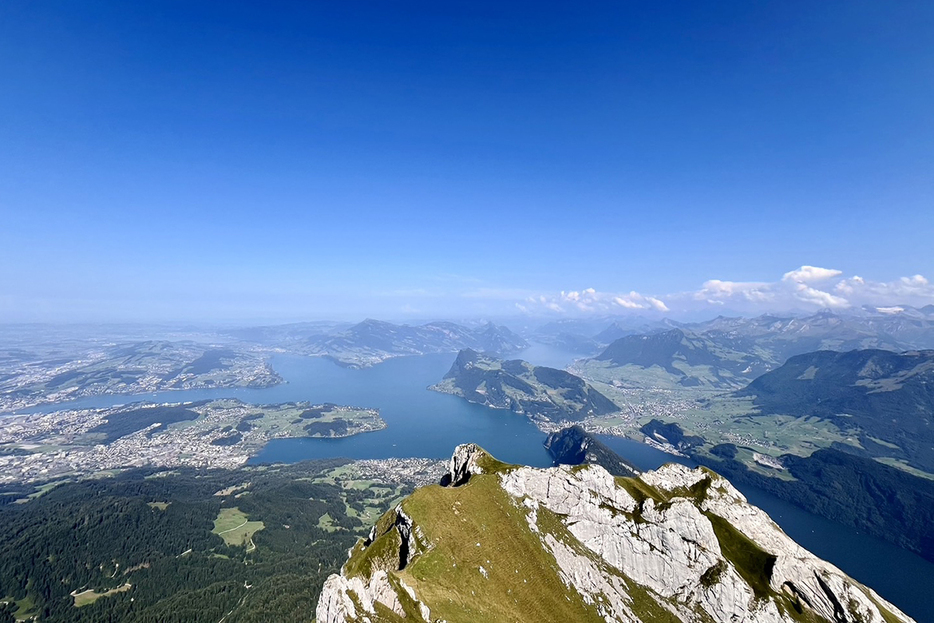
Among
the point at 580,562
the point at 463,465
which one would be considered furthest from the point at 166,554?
the point at 580,562

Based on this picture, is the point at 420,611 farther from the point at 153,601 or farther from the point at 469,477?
the point at 153,601

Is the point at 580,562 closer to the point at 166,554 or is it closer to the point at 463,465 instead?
the point at 463,465

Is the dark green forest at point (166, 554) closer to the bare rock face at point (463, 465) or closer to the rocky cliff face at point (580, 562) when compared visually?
the bare rock face at point (463, 465)

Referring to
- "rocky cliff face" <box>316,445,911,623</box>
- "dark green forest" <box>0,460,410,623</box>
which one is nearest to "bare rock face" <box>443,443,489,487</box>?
"rocky cliff face" <box>316,445,911,623</box>

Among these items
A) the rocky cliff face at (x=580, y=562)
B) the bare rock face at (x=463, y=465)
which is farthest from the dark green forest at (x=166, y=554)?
the rocky cliff face at (x=580, y=562)

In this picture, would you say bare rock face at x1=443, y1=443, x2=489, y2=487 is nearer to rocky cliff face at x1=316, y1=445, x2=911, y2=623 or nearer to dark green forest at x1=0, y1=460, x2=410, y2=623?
rocky cliff face at x1=316, y1=445, x2=911, y2=623
